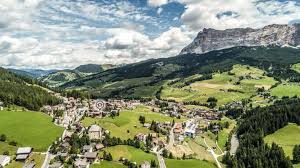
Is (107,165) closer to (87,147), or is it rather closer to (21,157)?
(87,147)

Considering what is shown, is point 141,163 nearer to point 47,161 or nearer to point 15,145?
point 47,161

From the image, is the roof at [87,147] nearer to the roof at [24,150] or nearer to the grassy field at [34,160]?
the grassy field at [34,160]

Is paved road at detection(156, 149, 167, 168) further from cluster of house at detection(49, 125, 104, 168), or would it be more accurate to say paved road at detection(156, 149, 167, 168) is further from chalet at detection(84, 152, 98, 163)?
chalet at detection(84, 152, 98, 163)

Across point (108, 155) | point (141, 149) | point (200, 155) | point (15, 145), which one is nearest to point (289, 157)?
point (200, 155)

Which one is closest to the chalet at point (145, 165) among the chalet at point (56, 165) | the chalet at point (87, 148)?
the chalet at point (87, 148)

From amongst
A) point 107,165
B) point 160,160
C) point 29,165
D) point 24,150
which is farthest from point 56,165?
point 160,160
